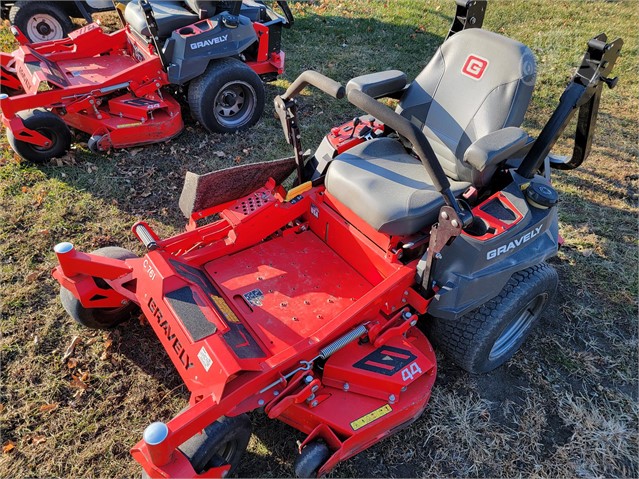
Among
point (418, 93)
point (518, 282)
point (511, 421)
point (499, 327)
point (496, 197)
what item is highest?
point (418, 93)

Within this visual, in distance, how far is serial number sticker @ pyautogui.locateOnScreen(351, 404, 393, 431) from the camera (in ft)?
8.41

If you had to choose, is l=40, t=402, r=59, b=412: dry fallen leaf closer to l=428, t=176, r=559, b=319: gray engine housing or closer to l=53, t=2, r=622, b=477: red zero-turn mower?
l=53, t=2, r=622, b=477: red zero-turn mower

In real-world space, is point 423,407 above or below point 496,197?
below

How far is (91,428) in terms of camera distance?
2.87 metres

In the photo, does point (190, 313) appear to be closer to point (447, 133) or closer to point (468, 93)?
point (447, 133)

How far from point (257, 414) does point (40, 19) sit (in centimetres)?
629

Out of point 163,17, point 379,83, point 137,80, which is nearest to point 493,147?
point 379,83

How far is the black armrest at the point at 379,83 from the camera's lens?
10.8ft

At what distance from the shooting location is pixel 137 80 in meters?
4.77

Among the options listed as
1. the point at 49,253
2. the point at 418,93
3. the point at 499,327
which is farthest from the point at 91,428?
the point at 418,93

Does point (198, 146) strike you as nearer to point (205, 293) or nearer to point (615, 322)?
point (205, 293)

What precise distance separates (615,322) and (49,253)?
14.6 feet

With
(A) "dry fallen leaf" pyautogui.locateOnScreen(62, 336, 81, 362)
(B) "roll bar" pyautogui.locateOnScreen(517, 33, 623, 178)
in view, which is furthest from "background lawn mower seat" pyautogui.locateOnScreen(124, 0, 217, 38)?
(B) "roll bar" pyautogui.locateOnScreen(517, 33, 623, 178)

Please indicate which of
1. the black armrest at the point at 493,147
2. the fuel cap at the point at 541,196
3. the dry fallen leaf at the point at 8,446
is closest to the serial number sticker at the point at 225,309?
the dry fallen leaf at the point at 8,446
